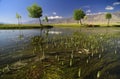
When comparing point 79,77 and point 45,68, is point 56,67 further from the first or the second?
point 79,77

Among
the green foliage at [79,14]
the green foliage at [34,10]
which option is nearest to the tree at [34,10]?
the green foliage at [34,10]

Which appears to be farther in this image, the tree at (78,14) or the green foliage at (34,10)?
the tree at (78,14)

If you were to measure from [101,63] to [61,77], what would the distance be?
7638mm

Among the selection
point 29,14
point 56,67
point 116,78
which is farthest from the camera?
point 29,14

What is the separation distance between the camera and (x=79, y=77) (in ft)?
60.0

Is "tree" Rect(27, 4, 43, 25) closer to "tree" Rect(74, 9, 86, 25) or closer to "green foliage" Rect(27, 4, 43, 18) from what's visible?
"green foliage" Rect(27, 4, 43, 18)

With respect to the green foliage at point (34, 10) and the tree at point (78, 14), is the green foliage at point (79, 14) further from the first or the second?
the green foliage at point (34, 10)

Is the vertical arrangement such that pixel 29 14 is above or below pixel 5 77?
above

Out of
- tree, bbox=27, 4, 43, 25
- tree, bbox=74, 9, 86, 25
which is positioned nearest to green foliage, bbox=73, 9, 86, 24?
tree, bbox=74, 9, 86, 25

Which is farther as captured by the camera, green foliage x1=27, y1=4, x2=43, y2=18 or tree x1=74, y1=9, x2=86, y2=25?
tree x1=74, y1=9, x2=86, y2=25

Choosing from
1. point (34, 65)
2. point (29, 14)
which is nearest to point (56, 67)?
point (34, 65)

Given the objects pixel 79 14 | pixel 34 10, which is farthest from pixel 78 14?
pixel 34 10

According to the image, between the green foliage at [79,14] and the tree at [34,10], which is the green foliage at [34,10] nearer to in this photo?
the tree at [34,10]

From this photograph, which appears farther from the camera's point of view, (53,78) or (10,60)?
(10,60)
